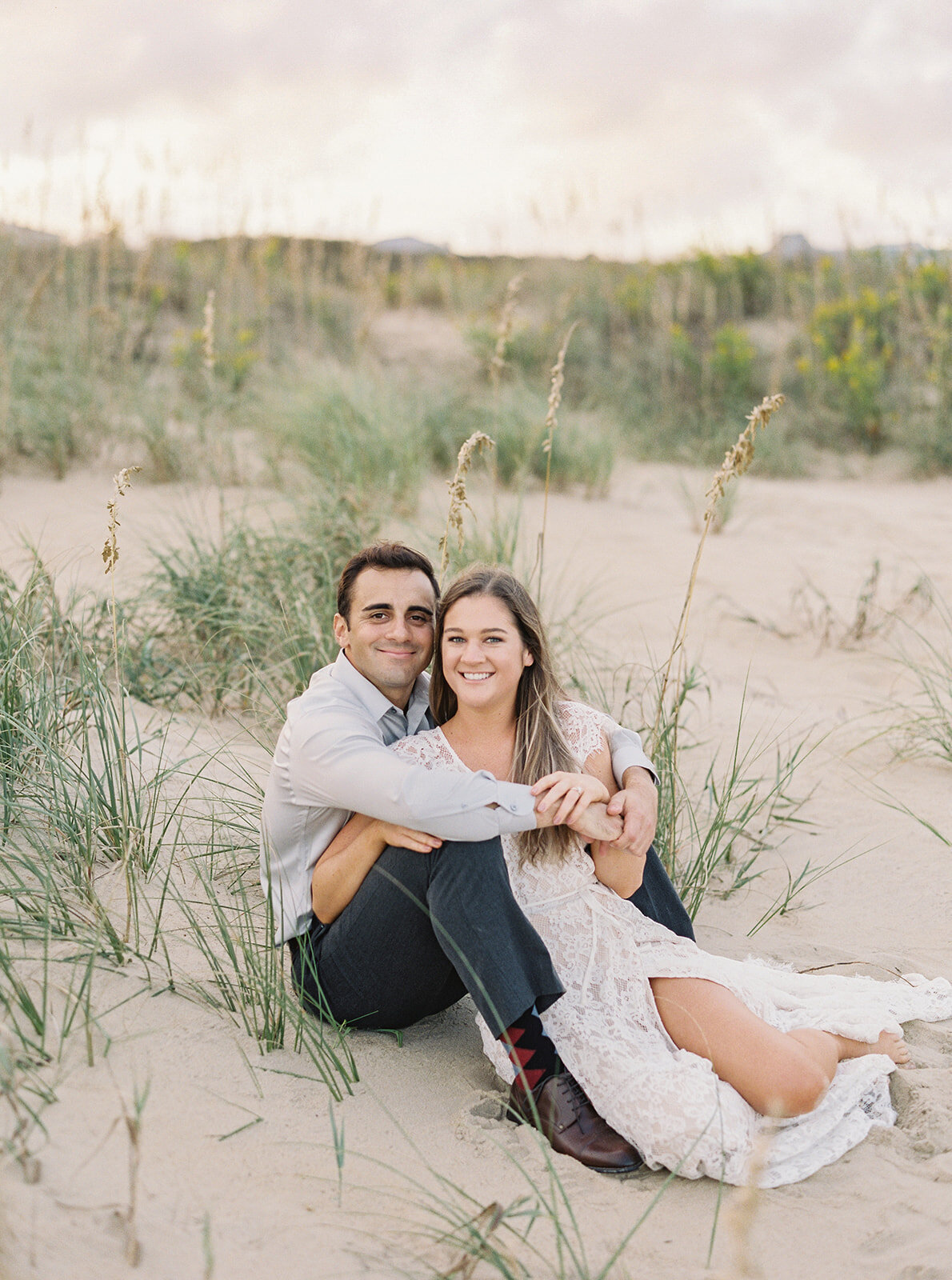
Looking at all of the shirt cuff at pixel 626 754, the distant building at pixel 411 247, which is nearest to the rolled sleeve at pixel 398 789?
the shirt cuff at pixel 626 754

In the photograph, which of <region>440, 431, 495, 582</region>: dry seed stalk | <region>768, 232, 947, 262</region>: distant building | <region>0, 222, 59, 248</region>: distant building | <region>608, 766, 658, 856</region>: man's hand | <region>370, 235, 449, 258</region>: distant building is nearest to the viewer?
<region>608, 766, 658, 856</region>: man's hand

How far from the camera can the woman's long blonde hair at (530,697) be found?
2514mm

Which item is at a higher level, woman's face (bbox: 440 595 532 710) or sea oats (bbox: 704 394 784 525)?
sea oats (bbox: 704 394 784 525)

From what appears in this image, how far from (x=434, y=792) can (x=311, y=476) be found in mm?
3792

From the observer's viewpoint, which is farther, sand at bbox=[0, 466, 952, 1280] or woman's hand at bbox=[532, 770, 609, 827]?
woman's hand at bbox=[532, 770, 609, 827]

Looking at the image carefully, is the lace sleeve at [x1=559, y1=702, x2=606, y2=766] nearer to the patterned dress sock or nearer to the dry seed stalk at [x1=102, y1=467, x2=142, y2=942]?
the patterned dress sock

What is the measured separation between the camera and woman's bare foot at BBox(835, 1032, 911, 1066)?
8.41ft

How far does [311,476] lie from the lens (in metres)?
5.76

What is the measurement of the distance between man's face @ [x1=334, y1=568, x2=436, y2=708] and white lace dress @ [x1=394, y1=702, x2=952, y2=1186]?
0.18m

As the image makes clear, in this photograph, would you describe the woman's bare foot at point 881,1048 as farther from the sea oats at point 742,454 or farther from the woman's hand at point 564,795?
the sea oats at point 742,454

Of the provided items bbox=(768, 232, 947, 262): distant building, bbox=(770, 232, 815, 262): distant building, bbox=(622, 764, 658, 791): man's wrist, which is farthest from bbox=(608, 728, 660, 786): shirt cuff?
bbox=(770, 232, 815, 262): distant building

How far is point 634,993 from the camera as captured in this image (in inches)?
96.3

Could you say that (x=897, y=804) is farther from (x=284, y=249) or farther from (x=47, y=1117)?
(x=284, y=249)

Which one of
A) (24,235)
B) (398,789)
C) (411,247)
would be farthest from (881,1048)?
(411,247)
